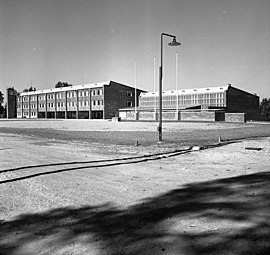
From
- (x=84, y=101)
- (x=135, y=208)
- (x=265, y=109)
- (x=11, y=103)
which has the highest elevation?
(x=11, y=103)

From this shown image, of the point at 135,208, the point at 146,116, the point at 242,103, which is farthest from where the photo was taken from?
the point at 242,103

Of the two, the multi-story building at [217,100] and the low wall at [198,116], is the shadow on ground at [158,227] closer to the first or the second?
the low wall at [198,116]

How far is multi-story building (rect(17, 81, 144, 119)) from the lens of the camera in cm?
9631

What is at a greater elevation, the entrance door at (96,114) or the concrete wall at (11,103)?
the concrete wall at (11,103)

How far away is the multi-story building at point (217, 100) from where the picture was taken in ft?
251

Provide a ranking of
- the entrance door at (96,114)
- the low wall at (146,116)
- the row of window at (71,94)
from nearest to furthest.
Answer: the low wall at (146,116) < the row of window at (71,94) < the entrance door at (96,114)

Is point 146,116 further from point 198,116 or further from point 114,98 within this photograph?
point 114,98

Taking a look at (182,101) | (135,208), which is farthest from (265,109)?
(135,208)

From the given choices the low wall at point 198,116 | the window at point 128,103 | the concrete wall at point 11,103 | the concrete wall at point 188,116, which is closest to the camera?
the concrete wall at point 188,116

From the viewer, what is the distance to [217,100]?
256 feet

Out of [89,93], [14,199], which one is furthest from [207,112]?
[14,199]

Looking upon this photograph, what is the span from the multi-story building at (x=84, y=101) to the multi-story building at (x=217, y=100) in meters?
13.6

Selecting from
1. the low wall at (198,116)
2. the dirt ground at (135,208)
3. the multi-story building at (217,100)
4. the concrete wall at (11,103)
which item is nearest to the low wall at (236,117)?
the low wall at (198,116)

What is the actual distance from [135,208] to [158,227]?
1.08 metres
